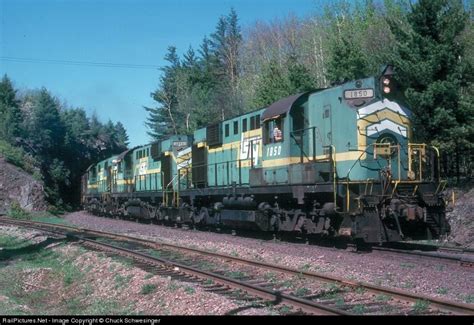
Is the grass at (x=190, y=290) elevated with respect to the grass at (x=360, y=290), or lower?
lower

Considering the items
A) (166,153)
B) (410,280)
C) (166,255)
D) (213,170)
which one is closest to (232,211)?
(213,170)

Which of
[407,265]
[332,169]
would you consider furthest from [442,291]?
[332,169]

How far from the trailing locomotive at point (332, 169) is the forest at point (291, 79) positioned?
1539 millimetres

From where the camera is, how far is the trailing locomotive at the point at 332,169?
13.5 metres

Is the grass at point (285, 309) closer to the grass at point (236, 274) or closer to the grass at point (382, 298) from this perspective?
the grass at point (382, 298)

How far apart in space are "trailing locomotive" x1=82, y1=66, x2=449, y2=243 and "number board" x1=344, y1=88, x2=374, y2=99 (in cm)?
2

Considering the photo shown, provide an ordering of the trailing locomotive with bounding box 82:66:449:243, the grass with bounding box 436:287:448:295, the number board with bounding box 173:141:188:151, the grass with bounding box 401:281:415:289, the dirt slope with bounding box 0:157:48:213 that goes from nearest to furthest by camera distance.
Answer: the grass with bounding box 436:287:448:295 → the grass with bounding box 401:281:415:289 → the trailing locomotive with bounding box 82:66:449:243 → the number board with bounding box 173:141:188:151 → the dirt slope with bounding box 0:157:48:213

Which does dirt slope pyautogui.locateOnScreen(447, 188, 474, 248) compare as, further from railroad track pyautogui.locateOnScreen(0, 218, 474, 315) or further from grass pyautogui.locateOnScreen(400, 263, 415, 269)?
railroad track pyautogui.locateOnScreen(0, 218, 474, 315)

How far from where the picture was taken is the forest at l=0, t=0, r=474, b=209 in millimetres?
20578

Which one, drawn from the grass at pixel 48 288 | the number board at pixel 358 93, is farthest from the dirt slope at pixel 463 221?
the grass at pixel 48 288

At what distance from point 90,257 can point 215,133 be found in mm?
7962

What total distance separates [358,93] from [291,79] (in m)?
18.2

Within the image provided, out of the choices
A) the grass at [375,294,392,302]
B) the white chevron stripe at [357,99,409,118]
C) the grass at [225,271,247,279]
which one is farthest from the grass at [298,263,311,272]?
the white chevron stripe at [357,99,409,118]

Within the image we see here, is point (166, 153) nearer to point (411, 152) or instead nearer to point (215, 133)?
point (215, 133)
